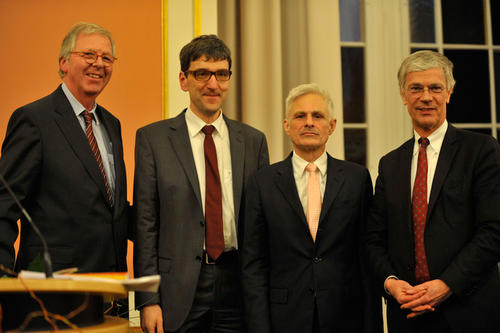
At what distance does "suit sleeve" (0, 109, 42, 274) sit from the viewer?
1977 millimetres

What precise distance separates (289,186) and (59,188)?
87 centimetres

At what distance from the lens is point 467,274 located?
6.87ft

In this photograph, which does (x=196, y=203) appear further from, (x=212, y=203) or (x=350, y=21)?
(x=350, y=21)

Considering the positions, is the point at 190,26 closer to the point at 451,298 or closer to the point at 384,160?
the point at 384,160

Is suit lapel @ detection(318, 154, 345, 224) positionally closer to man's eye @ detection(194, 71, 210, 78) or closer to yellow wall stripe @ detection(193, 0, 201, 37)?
man's eye @ detection(194, 71, 210, 78)

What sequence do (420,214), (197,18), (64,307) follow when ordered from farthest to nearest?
(197,18) → (420,214) → (64,307)

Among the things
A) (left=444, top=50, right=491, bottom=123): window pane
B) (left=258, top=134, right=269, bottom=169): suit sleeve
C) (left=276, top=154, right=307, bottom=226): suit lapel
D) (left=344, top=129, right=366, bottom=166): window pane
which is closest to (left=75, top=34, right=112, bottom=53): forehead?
(left=258, top=134, right=269, bottom=169): suit sleeve

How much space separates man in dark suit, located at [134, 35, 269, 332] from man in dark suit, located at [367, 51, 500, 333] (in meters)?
0.56

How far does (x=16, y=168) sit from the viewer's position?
2115mm

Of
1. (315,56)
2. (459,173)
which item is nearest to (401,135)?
(315,56)

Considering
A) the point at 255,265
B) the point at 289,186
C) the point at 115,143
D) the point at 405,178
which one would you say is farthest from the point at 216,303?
the point at 405,178

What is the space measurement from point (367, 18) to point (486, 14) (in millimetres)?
824

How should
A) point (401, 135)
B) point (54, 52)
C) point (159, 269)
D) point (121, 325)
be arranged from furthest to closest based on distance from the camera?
point (401, 135) → point (54, 52) → point (159, 269) → point (121, 325)

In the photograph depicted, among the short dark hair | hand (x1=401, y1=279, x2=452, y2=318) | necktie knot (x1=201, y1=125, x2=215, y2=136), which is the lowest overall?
hand (x1=401, y1=279, x2=452, y2=318)
